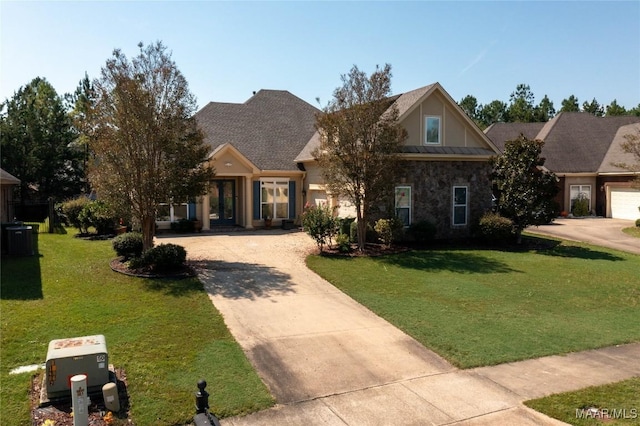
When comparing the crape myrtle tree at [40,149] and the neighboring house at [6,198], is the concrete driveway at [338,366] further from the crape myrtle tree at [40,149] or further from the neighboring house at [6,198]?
the crape myrtle tree at [40,149]

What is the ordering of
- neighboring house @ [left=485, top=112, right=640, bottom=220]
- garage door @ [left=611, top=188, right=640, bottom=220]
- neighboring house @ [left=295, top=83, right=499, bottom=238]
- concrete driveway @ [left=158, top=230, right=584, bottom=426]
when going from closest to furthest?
concrete driveway @ [left=158, top=230, right=584, bottom=426], neighboring house @ [left=295, top=83, right=499, bottom=238], garage door @ [left=611, top=188, right=640, bottom=220], neighboring house @ [left=485, top=112, right=640, bottom=220]

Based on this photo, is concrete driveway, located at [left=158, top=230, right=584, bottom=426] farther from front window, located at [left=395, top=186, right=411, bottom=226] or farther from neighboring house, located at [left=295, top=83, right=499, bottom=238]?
neighboring house, located at [left=295, top=83, right=499, bottom=238]

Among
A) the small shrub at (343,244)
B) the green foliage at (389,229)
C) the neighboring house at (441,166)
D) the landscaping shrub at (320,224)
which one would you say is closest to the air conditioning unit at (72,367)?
the landscaping shrub at (320,224)

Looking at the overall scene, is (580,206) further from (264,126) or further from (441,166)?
(264,126)

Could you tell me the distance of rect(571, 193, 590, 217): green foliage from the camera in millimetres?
31984

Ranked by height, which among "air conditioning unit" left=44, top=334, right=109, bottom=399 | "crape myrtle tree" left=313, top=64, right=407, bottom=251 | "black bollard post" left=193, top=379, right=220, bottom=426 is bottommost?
"black bollard post" left=193, top=379, right=220, bottom=426

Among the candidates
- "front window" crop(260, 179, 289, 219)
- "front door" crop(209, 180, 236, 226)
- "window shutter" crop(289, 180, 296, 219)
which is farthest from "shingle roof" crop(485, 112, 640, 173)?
"front door" crop(209, 180, 236, 226)

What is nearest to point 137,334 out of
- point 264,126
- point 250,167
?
point 250,167

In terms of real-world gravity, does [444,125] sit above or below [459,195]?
above

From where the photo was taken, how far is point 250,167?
74.8ft

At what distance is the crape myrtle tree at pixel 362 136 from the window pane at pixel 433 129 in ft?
11.7

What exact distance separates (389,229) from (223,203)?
382 inches

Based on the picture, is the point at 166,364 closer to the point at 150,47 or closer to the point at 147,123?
the point at 147,123

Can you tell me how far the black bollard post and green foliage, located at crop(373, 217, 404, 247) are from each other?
1305 cm
